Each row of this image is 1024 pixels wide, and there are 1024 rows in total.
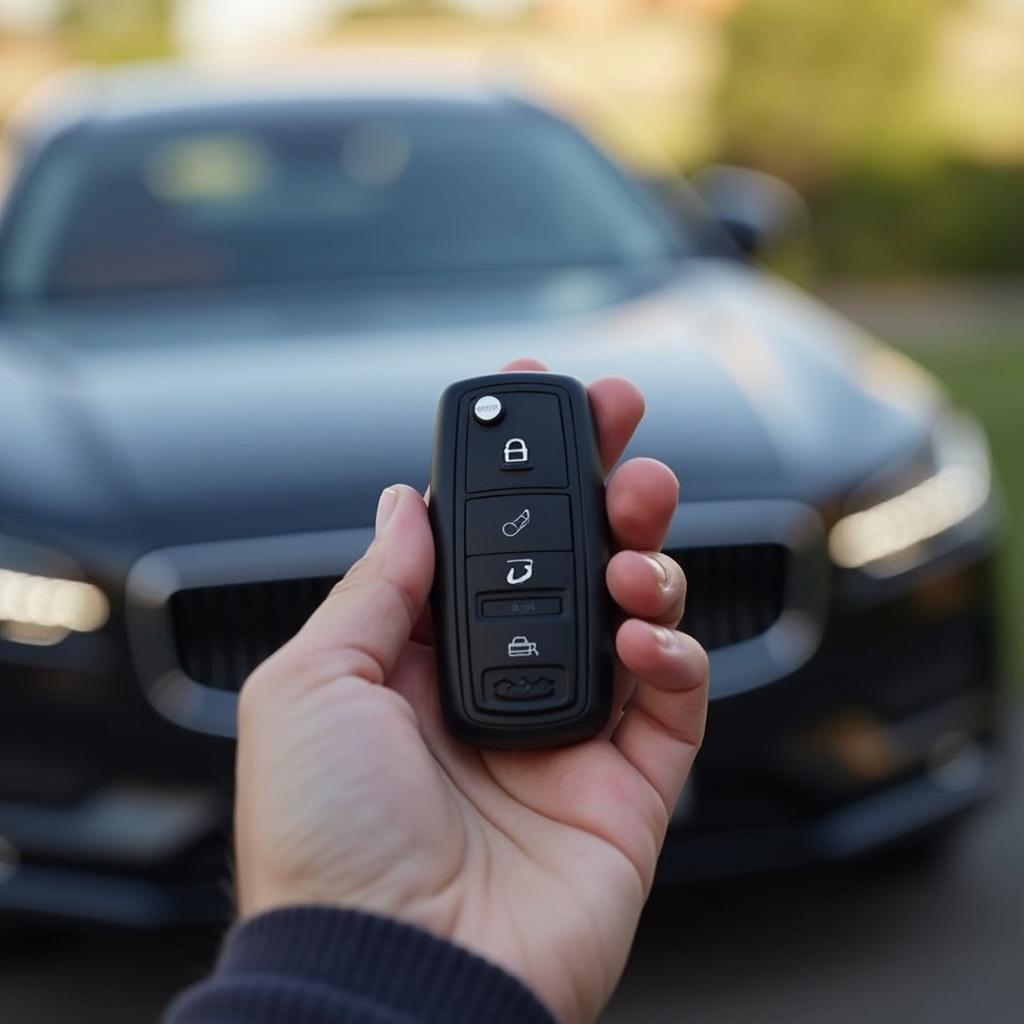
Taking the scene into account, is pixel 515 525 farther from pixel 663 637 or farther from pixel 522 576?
pixel 663 637

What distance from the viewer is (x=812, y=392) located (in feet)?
10.4

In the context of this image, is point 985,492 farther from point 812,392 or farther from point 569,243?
point 569,243

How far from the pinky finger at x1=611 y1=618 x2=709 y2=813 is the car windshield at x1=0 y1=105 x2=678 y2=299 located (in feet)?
→ 8.30

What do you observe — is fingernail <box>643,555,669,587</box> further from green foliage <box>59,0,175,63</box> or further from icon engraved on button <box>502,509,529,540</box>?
green foliage <box>59,0,175,63</box>

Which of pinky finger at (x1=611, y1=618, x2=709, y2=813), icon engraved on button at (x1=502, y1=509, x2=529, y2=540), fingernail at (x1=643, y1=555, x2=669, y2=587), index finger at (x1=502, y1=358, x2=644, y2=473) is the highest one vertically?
index finger at (x1=502, y1=358, x2=644, y2=473)

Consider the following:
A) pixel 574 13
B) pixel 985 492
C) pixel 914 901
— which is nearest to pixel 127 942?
pixel 914 901

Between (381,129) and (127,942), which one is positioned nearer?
(127,942)

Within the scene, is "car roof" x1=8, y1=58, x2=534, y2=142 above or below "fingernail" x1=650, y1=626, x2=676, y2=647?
above

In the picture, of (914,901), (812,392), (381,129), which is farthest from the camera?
(381,129)

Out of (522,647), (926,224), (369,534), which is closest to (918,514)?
(369,534)

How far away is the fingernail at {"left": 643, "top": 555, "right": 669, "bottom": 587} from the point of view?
4.93 feet

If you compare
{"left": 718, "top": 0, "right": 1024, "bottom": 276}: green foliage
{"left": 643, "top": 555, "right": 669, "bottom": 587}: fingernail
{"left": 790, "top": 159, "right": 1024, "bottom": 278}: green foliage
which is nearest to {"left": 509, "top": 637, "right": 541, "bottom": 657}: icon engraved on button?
{"left": 643, "top": 555, "right": 669, "bottom": 587}: fingernail

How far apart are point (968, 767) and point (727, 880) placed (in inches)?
20.1

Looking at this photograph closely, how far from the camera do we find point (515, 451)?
1.62 metres
